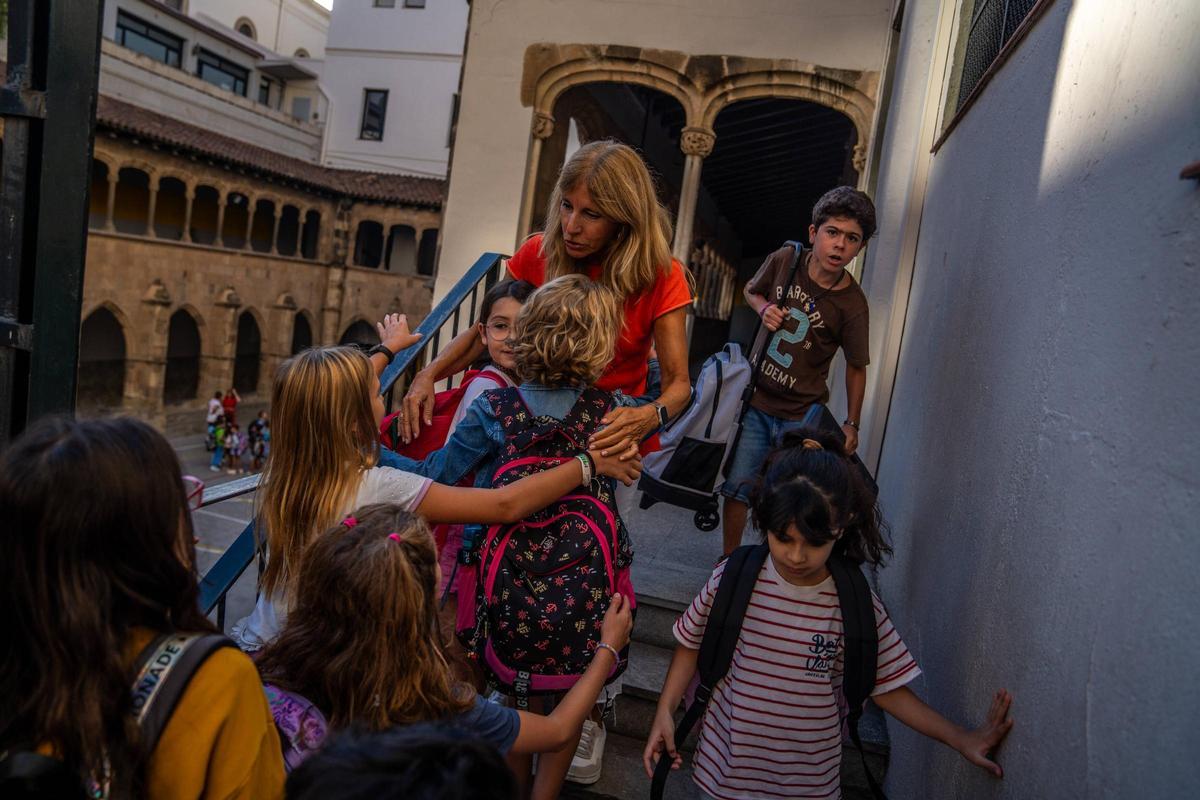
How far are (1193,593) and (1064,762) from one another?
1.58 feet

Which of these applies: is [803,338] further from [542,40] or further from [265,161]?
[265,161]

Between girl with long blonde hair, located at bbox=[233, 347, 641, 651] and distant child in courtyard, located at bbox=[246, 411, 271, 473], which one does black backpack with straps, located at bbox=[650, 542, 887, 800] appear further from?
distant child in courtyard, located at bbox=[246, 411, 271, 473]

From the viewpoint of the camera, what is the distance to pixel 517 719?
1825mm

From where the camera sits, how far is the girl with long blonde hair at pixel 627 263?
244 cm

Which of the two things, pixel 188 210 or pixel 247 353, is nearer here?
pixel 188 210

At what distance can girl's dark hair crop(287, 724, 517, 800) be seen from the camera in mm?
937

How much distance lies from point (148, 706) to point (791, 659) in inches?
55.1

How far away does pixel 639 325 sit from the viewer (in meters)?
2.61

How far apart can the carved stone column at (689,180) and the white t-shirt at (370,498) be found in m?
6.24

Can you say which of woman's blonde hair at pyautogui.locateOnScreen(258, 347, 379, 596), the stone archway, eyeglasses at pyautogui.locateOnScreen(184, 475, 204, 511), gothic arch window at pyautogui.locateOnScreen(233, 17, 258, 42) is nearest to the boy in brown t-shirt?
woman's blonde hair at pyautogui.locateOnScreen(258, 347, 379, 596)

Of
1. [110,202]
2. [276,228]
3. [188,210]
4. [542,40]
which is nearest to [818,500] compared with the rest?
[542,40]

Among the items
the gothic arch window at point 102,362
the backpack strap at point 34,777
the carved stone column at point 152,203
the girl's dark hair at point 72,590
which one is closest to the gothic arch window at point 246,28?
the carved stone column at point 152,203

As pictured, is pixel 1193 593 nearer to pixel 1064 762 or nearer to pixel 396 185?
pixel 1064 762

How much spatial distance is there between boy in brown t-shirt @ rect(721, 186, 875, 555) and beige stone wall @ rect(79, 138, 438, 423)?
25.1m
